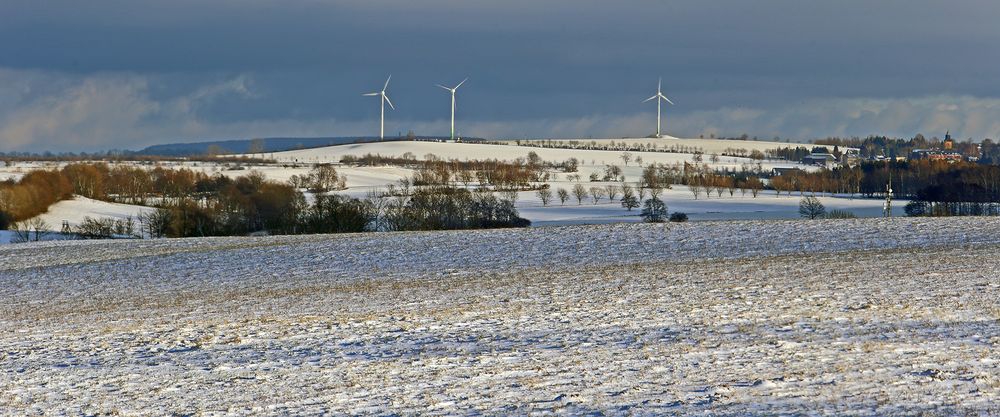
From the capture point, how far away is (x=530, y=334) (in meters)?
18.5

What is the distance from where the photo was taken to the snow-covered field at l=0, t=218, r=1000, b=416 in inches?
543

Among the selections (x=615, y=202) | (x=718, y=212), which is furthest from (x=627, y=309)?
(x=615, y=202)

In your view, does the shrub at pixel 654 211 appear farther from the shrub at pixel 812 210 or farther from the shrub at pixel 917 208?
the shrub at pixel 917 208

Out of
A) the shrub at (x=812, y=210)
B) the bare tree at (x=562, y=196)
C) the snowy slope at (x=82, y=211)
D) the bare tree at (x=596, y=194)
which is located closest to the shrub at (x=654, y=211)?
the shrub at (x=812, y=210)

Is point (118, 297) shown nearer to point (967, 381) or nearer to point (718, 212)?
point (967, 381)

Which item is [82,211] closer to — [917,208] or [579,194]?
[579,194]

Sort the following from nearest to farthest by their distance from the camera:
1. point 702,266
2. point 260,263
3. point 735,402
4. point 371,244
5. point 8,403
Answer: point 735,402, point 8,403, point 702,266, point 260,263, point 371,244

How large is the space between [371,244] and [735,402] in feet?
95.9

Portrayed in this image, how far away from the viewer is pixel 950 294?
69.2 ft

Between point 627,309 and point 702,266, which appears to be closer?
point 627,309

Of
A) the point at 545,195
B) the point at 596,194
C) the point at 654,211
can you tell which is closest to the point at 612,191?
the point at 596,194

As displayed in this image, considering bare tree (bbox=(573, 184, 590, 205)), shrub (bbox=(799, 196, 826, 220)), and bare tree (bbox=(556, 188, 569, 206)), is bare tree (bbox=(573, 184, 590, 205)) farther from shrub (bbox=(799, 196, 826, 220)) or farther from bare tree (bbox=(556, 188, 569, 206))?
shrub (bbox=(799, 196, 826, 220))

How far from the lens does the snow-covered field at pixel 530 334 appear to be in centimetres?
1378

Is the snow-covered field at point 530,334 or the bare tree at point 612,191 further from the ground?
the bare tree at point 612,191
